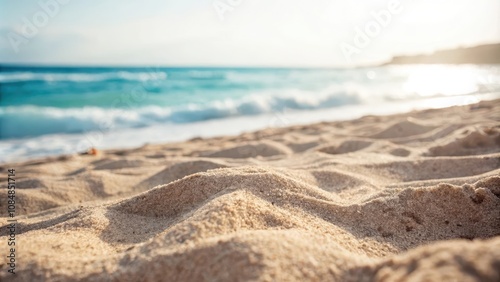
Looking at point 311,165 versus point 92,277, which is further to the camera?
point 311,165

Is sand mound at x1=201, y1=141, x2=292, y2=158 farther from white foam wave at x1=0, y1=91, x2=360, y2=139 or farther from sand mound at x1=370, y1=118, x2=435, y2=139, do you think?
white foam wave at x1=0, y1=91, x2=360, y2=139

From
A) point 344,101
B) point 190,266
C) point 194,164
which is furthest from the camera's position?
point 344,101

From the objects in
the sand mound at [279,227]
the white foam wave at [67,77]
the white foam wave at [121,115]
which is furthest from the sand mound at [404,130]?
the white foam wave at [67,77]

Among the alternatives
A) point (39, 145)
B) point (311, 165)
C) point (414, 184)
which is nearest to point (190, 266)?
point (414, 184)

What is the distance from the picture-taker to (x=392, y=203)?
1614 mm

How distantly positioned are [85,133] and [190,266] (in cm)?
799

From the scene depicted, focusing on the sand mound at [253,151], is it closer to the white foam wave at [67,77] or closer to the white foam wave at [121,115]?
the white foam wave at [121,115]

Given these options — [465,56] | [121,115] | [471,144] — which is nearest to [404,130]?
[471,144]

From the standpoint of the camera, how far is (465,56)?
170 feet

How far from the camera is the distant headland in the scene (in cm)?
4497

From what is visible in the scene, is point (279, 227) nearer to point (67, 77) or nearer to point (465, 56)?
point (67, 77)

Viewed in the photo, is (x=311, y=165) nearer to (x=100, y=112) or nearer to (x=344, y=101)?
(x=100, y=112)

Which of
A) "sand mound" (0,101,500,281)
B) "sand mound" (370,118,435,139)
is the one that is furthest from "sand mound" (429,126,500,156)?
"sand mound" (370,118,435,139)

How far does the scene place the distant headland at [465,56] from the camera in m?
45.0
